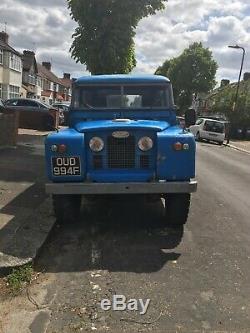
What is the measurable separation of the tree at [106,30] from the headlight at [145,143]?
15.4 metres

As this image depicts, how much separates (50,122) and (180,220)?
65.1 ft

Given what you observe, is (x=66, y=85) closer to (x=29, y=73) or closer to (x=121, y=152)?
(x=29, y=73)

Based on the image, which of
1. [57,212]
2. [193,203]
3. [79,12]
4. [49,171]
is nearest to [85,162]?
[49,171]

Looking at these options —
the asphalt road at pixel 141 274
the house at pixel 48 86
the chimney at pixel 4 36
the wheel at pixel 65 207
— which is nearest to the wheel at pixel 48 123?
the asphalt road at pixel 141 274

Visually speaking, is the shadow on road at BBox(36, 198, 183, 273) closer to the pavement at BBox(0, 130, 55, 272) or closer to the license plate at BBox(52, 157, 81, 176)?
the pavement at BBox(0, 130, 55, 272)

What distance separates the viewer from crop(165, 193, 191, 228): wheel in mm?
6852

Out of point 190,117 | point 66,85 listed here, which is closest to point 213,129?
point 190,117

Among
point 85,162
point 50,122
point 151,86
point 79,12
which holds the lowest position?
point 50,122

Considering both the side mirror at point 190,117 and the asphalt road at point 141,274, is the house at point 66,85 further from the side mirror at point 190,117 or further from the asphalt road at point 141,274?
the asphalt road at point 141,274

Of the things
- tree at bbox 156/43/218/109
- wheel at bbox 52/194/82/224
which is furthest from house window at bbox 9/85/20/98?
wheel at bbox 52/194/82/224

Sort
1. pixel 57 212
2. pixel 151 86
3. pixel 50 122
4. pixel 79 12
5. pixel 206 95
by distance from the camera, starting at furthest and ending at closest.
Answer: pixel 206 95 → pixel 50 122 → pixel 79 12 → pixel 151 86 → pixel 57 212

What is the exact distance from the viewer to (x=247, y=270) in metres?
5.62

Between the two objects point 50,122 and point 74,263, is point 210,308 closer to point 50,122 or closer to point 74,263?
point 74,263

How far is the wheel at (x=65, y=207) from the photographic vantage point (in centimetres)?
685
